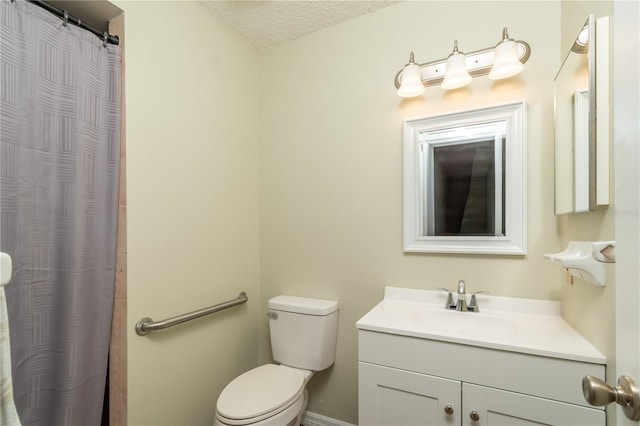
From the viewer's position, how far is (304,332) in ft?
5.33

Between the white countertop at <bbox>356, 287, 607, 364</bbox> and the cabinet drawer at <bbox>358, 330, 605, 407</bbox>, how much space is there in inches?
1.0

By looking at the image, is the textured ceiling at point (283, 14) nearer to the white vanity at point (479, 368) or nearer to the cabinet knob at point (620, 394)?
the white vanity at point (479, 368)

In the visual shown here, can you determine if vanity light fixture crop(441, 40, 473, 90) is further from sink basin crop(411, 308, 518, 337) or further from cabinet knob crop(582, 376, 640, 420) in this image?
cabinet knob crop(582, 376, 640, 420)

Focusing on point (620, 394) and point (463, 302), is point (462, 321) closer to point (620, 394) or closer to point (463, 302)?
point (463, 302)

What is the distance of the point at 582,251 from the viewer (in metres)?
0.93

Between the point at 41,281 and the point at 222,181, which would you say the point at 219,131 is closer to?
the point at 222,181

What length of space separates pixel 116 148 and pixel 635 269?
1568 millimetres

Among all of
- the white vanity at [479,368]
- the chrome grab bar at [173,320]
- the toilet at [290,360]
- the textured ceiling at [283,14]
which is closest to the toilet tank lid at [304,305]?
the toilet at [290,360]

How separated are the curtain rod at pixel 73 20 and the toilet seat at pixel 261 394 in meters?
1.58

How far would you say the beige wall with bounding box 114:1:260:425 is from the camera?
1273 millimetres

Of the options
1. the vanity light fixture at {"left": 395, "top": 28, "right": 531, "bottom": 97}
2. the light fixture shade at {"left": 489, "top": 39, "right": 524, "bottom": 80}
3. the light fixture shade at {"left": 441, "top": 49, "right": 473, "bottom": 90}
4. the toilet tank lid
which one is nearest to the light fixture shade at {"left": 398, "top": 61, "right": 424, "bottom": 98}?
the vanity light fixture at {"left": 395, "top": 28, "right": 531, "bottom": 97}

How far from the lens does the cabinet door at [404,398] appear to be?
1.05 meters

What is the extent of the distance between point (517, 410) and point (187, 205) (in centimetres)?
154

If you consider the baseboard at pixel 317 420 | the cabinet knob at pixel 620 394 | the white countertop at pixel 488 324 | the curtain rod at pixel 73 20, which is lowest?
the baseboard at pixel 317 420
